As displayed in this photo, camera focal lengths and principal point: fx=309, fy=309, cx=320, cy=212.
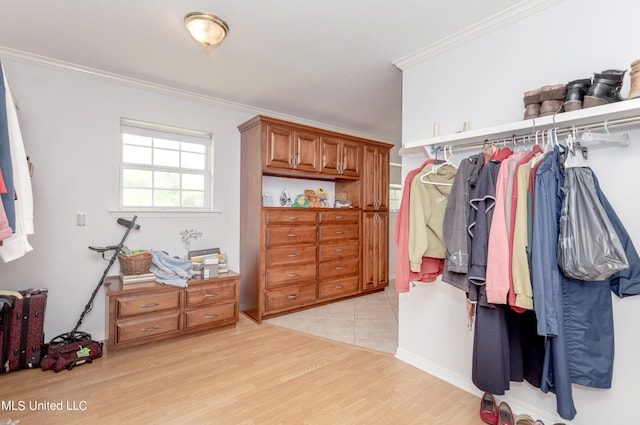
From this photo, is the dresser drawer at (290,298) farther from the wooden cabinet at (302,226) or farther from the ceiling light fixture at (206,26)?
the ceiling light fixture at (206,26)

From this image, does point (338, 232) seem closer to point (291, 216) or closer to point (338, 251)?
point (338, 251)

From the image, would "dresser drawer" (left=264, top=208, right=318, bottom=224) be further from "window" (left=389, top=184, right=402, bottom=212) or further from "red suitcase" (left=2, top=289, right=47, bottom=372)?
"window" (left=389, top=184, right=402, bottom=212)

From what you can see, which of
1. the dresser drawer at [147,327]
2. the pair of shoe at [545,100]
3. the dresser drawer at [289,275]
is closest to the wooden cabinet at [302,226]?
the dresser drawer at [289,275]

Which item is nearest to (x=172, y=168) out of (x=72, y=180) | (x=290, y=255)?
(x=72, y=180)

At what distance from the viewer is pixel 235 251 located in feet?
12.5

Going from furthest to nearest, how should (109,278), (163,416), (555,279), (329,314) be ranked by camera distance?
(329,314)
(109,278)
(163,416)
(555,279)

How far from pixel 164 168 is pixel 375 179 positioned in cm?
276

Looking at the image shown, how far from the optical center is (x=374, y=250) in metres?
4.52

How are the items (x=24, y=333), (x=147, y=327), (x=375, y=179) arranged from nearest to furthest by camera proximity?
(x=24, y=333) < (x=147, y=327) < (x=375, y=179)

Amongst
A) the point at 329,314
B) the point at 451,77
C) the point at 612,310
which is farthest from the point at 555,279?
the point at 329,314

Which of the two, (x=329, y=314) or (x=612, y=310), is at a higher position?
(x=612, y=310)

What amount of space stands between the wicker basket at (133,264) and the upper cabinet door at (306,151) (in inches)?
72.8

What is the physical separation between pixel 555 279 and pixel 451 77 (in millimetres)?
1597

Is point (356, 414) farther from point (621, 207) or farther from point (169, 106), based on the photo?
point (169, 106)
